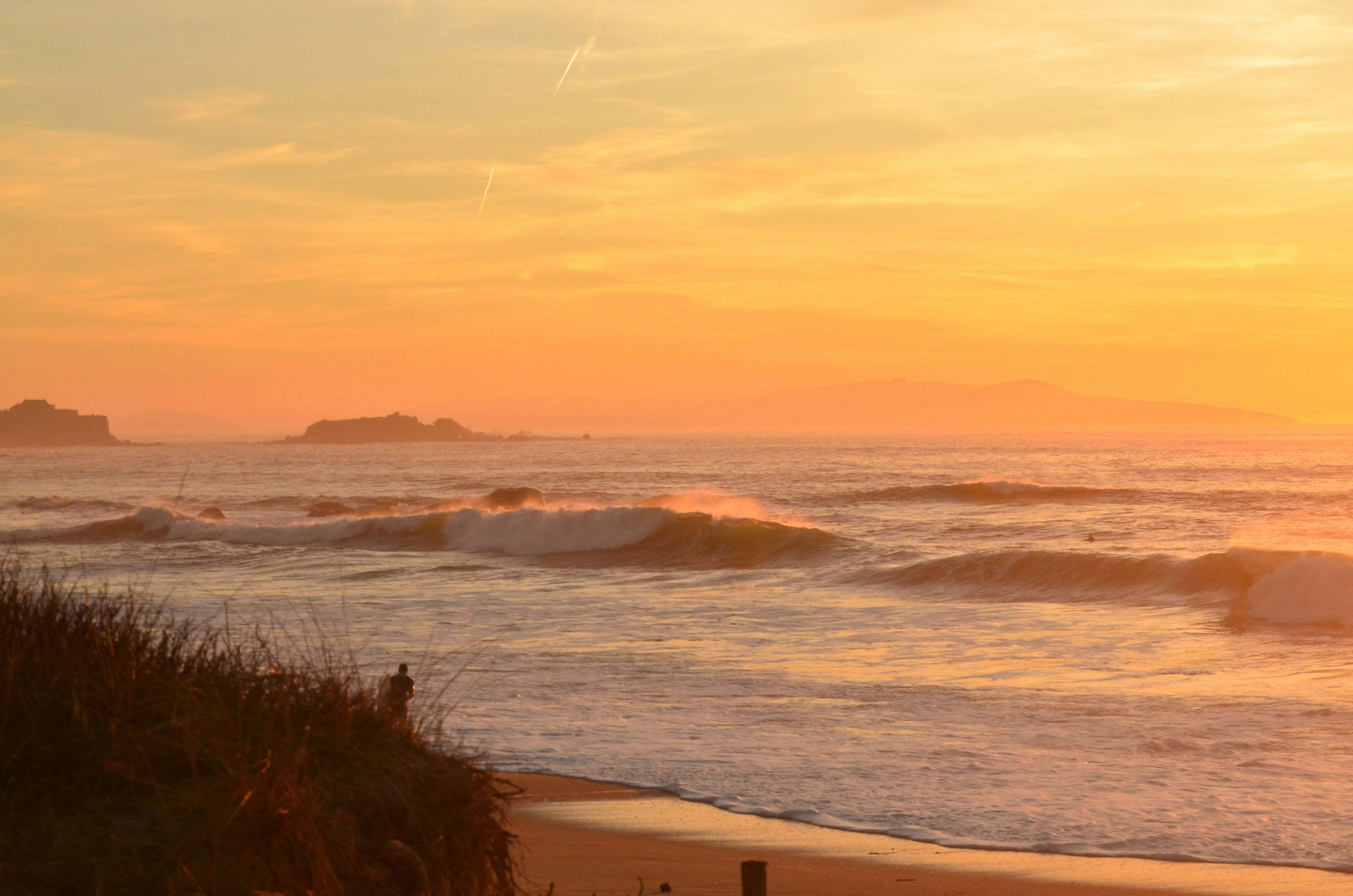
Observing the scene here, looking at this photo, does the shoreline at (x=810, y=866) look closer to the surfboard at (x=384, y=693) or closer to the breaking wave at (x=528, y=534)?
the surfboard at (x=384, y=693)

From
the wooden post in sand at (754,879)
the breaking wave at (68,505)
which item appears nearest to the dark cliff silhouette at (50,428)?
the breaking wave at (68,505)

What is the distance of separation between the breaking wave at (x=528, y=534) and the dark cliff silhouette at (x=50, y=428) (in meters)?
162

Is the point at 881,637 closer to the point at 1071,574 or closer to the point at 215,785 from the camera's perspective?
the point at 1071,574

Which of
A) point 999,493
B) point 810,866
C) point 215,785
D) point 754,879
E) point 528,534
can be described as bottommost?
point 528,534

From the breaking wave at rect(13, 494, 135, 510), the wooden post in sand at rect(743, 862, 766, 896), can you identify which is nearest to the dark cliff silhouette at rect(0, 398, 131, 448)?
the breaking wave at rect(13, 494, 135, 510)

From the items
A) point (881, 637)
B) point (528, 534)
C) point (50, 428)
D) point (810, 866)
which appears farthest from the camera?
point (50, 428)

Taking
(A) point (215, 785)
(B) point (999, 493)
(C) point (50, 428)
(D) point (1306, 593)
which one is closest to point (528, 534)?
(D) point (1306, 593)

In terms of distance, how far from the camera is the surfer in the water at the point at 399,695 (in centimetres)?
463

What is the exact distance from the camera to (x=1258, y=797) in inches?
314

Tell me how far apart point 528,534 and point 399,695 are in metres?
30.4

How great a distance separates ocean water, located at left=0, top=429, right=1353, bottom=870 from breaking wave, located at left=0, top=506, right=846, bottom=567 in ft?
0.43

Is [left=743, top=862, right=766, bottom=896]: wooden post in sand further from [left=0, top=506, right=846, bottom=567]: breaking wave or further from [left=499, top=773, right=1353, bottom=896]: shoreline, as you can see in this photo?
[left=0, top=506, right=846, bottom=567]: breaking wave

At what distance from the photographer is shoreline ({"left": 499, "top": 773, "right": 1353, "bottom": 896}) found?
252 inches

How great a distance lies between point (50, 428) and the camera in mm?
193125
